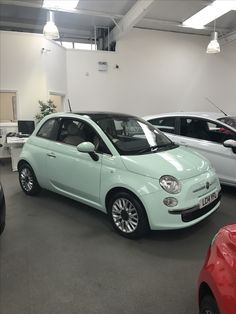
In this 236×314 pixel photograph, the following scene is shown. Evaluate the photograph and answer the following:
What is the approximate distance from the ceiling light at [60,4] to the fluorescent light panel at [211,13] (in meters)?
2.96

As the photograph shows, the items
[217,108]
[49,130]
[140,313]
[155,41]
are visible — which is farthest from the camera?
[217,108]

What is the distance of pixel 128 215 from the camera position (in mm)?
3057

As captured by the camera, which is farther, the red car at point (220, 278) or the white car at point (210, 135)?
the white car at point (210, 135)

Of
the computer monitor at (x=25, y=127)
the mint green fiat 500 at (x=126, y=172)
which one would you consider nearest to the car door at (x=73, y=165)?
the mint green fiat 500 at (x=126, y=172)

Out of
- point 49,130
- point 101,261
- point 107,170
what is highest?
point 49,130

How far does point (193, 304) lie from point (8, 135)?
6075 millimetres

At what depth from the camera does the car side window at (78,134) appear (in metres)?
3.40

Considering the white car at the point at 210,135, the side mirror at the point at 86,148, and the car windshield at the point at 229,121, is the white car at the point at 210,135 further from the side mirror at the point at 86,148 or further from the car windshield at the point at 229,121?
the side mirror at the point at 86,148

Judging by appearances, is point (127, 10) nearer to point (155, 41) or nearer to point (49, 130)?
point (155, 41)

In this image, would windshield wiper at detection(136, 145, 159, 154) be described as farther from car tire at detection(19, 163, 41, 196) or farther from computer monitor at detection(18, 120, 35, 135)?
computer monitor at detection(18, 120, 35, 135)

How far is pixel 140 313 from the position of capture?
2.05m

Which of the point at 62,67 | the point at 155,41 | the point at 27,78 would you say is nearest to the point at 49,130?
the point at 27,78

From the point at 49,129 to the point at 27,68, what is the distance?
3897mm

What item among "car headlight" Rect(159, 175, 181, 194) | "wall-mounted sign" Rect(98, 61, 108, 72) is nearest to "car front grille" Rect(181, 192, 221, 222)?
"car headlight" Rect(159, 175, 181, 194)
